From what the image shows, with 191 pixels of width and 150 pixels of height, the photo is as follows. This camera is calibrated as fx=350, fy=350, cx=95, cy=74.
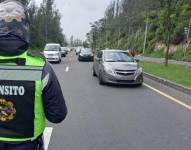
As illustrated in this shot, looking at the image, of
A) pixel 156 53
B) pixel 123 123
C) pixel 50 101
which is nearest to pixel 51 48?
pixel 123 123

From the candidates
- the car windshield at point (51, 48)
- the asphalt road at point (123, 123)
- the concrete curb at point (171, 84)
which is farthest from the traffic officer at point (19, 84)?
the car windshield at point (51, 48)

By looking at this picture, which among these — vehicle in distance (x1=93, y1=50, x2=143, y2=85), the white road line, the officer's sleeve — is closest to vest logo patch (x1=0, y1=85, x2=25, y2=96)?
the officer's sleeve

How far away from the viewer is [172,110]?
891cm

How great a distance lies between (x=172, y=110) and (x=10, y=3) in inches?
277

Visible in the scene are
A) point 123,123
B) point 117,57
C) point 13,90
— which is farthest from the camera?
point 117,57

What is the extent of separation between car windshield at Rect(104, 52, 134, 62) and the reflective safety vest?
12.6 meters

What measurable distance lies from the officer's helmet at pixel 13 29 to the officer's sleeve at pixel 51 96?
24cm

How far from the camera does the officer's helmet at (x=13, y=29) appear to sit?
238 centimetres

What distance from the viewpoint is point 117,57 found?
50.3 feet

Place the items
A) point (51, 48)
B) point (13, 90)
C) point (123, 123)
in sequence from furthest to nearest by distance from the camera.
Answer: point (51, 48), point (123, 123), point (13, 90)

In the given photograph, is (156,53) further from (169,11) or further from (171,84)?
(171,84)

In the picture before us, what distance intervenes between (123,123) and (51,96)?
4946 mm

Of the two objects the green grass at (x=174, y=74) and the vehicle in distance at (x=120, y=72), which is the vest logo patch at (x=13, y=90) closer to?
the vehicle in distance at (x=120, y=72)

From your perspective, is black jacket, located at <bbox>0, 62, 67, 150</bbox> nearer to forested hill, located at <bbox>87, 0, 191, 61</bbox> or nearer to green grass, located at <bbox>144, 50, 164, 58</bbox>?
forested hill, located at <bbox>87, 0, 191, 61</bbox>
